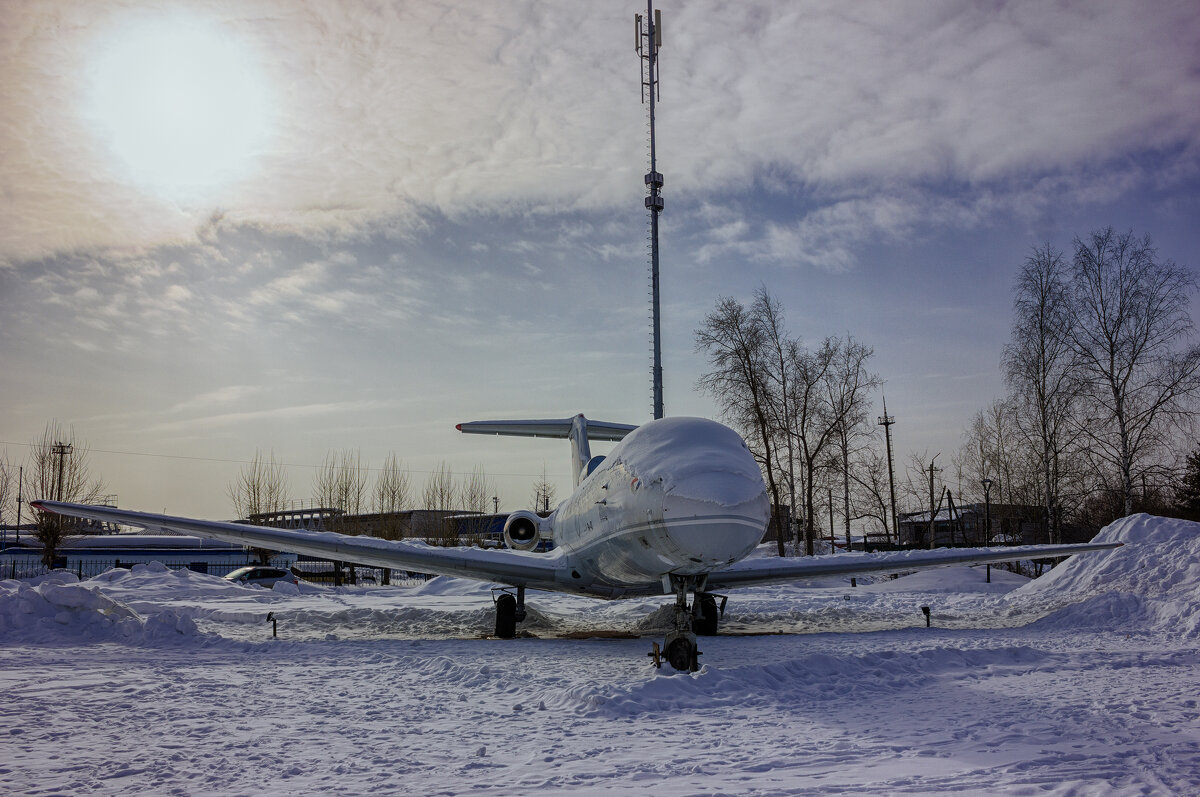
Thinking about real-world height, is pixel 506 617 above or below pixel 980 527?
above

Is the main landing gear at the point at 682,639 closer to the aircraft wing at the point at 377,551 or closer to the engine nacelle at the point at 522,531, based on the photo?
the aircraft wing at the point at 377,551

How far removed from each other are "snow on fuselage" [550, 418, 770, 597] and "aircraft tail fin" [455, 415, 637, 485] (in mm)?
7586

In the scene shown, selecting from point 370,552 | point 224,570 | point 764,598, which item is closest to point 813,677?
point 370,552

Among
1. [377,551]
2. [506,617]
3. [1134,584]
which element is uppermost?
[377,551]

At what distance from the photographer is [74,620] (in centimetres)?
1271

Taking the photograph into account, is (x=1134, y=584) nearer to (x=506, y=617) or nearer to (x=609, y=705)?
(x=506, y=617)

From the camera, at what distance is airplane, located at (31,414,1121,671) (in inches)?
347

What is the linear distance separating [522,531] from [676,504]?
32.8 ft

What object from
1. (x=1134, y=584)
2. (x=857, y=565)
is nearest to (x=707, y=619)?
(x=857, y=565)

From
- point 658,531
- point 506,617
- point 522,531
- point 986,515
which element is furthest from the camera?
point 986,515

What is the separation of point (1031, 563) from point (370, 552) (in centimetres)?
3153

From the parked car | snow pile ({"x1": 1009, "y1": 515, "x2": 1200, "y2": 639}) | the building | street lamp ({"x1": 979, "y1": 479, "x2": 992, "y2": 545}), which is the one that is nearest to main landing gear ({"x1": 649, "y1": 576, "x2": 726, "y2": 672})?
snow pile ({"x1": 1009, "y1": 515, "x2": 1200, "y2": 639})

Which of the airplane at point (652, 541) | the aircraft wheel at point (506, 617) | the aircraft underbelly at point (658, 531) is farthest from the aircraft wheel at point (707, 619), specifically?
the aircraft wheel at point (506, 617)

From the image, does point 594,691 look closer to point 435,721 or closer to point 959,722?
point 435,721
